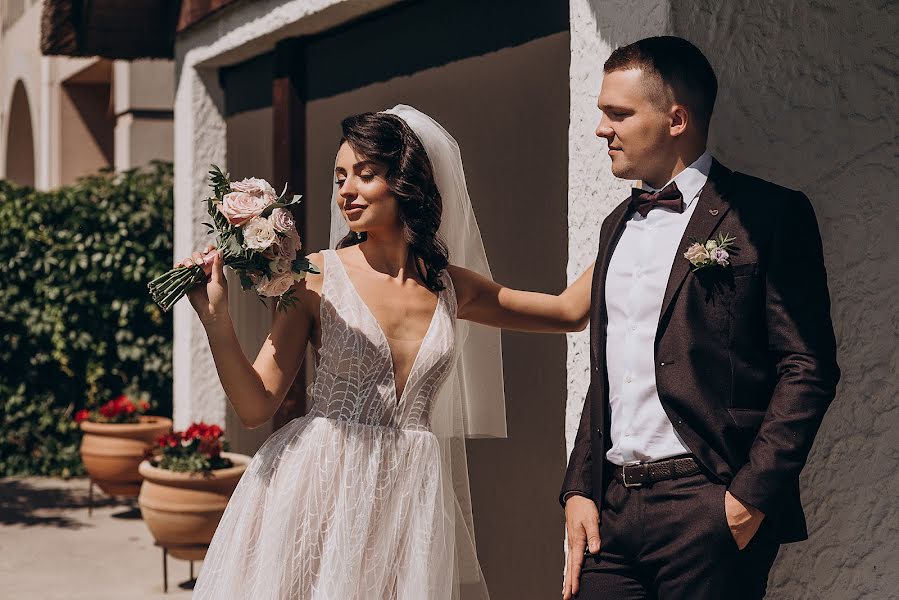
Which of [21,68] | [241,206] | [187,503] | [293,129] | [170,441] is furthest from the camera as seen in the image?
[21,68]

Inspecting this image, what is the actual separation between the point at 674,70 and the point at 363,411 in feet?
3.93

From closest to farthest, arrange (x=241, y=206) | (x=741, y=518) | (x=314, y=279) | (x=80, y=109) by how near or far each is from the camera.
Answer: (x=741, y=518)
(x=241, y=206)
(x=314, y=279)
(x=80, y=109)

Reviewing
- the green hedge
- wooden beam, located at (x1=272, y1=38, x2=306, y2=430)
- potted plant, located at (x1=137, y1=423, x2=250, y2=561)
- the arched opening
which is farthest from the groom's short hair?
the arched opening

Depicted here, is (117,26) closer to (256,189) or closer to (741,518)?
(256,189)

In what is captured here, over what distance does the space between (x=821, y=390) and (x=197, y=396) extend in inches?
221

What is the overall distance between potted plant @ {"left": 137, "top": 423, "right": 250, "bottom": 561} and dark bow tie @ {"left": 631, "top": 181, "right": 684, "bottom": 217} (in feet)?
11.5

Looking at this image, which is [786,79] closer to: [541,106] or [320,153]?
[541,106]

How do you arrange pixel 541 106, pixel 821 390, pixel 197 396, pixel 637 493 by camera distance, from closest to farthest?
pixel 821 390, pixel 637 493, pixel 541 106, pixel 197 396

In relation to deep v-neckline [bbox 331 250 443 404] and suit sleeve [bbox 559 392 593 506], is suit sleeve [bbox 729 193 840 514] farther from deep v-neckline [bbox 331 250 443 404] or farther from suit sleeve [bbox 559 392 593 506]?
deep v-neckline [bbox 331 250 443 404]

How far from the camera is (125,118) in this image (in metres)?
11.2

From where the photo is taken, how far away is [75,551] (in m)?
6.89

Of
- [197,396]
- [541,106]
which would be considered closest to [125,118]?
[197,396]

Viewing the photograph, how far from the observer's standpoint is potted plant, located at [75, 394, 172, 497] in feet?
24.4

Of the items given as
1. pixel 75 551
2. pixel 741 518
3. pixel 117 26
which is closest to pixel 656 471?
pixel 741 518
